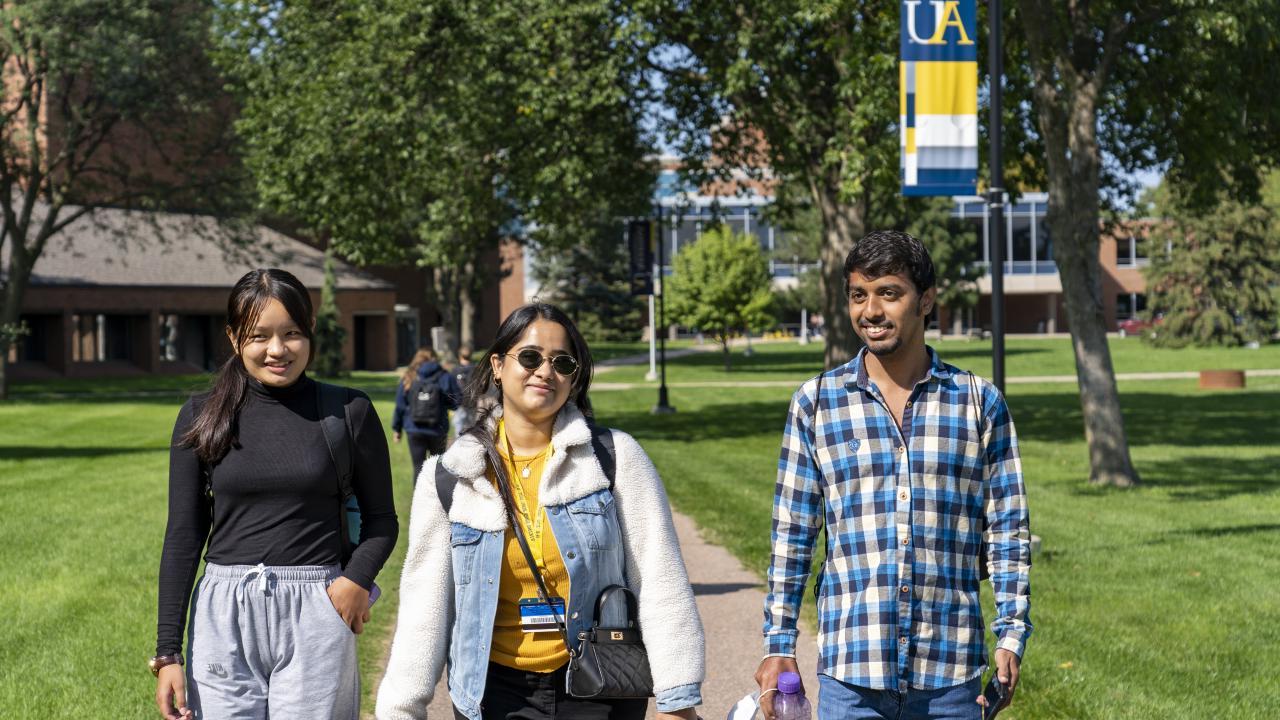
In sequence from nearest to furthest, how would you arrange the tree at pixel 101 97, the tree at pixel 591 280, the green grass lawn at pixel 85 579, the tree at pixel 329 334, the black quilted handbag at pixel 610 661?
the black quilted handbag at pixel 610 661
the green grass lawn at pixel 85 579
the tree at pixel 101 97
the tree at pixel 329 334
the tree at pixel 591 280

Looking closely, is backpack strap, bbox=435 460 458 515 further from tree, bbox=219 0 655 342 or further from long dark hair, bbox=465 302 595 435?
tree, bbox=219 0 655 342

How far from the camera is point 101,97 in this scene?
40.6 meters

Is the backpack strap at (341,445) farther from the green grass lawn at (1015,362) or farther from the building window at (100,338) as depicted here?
the building window at (100,338)

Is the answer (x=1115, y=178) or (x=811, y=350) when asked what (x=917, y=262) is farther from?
(x=811, y=350)

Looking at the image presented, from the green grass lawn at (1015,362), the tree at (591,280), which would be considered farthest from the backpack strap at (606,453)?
the tree at (591,280)

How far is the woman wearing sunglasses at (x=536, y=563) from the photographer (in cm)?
335

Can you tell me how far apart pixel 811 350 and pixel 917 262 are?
76.6m

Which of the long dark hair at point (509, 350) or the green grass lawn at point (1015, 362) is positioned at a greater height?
the long dark hair at point (509, 350)

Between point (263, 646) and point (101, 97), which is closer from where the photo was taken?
point (263, 646)

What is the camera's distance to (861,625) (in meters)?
3.54

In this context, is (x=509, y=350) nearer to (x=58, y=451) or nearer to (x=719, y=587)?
(x=719, y=587)

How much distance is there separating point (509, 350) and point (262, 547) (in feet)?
2.82

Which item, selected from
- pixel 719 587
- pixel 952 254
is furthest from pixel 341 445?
pixel 952 254

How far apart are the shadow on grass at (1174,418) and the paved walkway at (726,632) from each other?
1044 centimetres
